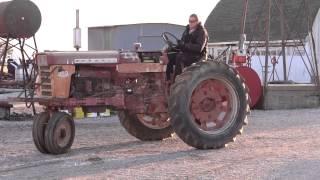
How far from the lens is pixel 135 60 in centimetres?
974

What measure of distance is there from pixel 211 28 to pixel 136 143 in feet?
98.1

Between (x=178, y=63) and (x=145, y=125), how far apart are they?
59.3 inches

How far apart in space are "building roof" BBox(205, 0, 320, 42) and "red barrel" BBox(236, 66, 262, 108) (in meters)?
13.3

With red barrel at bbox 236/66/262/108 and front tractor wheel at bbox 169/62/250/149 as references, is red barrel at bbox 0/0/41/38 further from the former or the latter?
front tractor wheel at bbox 169/62/250/149

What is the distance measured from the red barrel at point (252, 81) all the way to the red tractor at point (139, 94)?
7.42 metres

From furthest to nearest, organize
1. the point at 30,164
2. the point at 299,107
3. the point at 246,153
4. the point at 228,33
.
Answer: the point at 228,33 → the point at 299,107 → the point at 246,153 → the point at 30,164

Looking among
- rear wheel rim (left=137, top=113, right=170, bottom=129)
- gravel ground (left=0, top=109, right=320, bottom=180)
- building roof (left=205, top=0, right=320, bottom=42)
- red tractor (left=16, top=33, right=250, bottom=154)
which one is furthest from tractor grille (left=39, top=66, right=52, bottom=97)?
building roof (left=205, top=0, right=320, bottom=42)

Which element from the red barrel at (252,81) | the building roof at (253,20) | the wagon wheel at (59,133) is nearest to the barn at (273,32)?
the building roof at (253,20)

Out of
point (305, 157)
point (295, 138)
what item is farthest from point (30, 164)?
point (295, 138)

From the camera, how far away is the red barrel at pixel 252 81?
56.9 ft

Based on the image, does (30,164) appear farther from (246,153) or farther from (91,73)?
(246,153)

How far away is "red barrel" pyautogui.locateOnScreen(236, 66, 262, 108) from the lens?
1733 cm

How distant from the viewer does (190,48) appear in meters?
9.66

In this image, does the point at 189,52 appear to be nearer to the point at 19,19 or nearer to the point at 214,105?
the point at 214,105
